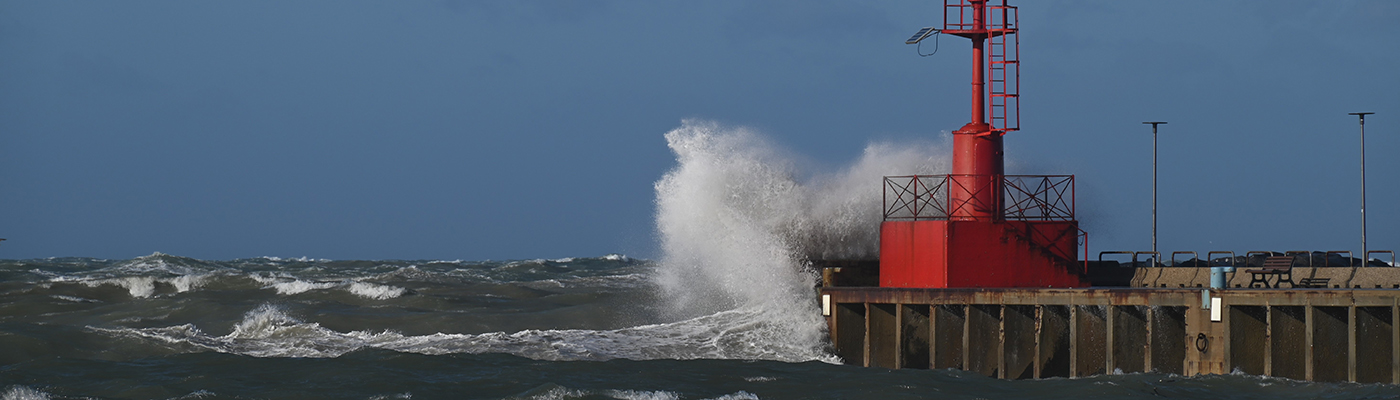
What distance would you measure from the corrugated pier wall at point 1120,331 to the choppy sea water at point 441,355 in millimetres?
533

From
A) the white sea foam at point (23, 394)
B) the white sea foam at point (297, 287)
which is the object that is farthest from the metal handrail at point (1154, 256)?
the white sea foam at point (297, 287)

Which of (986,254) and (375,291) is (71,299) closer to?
(375,291)

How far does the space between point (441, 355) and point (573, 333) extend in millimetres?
4586

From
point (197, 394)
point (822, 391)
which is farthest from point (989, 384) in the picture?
point (197, 394)

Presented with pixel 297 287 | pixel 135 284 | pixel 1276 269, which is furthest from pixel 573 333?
pixel 135 284

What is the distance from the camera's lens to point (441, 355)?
18.6m

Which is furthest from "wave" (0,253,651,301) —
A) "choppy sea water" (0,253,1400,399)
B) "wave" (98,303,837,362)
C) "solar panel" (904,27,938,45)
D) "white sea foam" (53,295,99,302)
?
"solar panel" (904,27,938,45)

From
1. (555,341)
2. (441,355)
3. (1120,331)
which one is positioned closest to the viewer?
(1120,331)

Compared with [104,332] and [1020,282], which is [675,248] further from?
[104,332]

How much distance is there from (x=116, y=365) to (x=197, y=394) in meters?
3.49

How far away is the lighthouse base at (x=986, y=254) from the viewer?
19766mm

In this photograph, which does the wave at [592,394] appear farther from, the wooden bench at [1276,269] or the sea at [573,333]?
the wooden bench at [1276,269]

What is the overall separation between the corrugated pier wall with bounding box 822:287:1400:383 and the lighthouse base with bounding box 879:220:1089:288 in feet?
3.43

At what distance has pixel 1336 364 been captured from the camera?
628 inches
